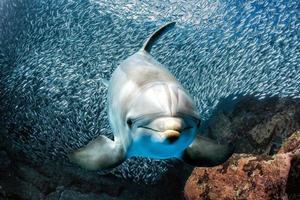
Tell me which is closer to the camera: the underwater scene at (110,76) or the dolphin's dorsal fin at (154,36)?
the dolphin's dorsal fin at (154,36)

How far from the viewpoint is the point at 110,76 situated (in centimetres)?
873

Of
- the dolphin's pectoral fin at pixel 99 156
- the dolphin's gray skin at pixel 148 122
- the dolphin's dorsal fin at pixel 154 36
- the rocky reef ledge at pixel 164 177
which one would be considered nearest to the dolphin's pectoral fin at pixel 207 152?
the dolphin's gray skin at pixel 148 122

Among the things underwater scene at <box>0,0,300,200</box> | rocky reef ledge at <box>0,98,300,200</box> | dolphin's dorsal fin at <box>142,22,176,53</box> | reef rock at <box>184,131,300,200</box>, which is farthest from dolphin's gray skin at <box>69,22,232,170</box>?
underwater scene at <box>0,0,300,200</box>

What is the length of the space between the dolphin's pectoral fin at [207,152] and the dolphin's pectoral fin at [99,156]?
633 mm

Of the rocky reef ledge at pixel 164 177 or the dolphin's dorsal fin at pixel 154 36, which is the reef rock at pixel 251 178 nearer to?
the rocky reef ledge at pixel 164 177

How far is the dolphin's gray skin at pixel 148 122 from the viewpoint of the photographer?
2234 millimetres

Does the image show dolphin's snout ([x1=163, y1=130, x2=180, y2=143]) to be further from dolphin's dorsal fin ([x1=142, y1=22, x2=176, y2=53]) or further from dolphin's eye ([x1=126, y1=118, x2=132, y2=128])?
dolphin's dorsal fin ([x1=142, y1=22, x2=176, y2=53])

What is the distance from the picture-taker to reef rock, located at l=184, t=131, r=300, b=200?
193 inches

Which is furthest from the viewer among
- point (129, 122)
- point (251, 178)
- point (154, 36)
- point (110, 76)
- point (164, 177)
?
point (164, 177)

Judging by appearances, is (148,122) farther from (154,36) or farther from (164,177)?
(164,177)

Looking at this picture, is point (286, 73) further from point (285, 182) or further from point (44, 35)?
point (44, 35)

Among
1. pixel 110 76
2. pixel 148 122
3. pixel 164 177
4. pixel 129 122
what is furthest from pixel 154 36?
pixel 164 177

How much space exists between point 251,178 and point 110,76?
4513 millimetres

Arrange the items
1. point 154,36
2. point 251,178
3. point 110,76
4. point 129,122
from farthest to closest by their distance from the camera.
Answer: point 110,76 < point 251,178 < point 154,36 < point 129,122
